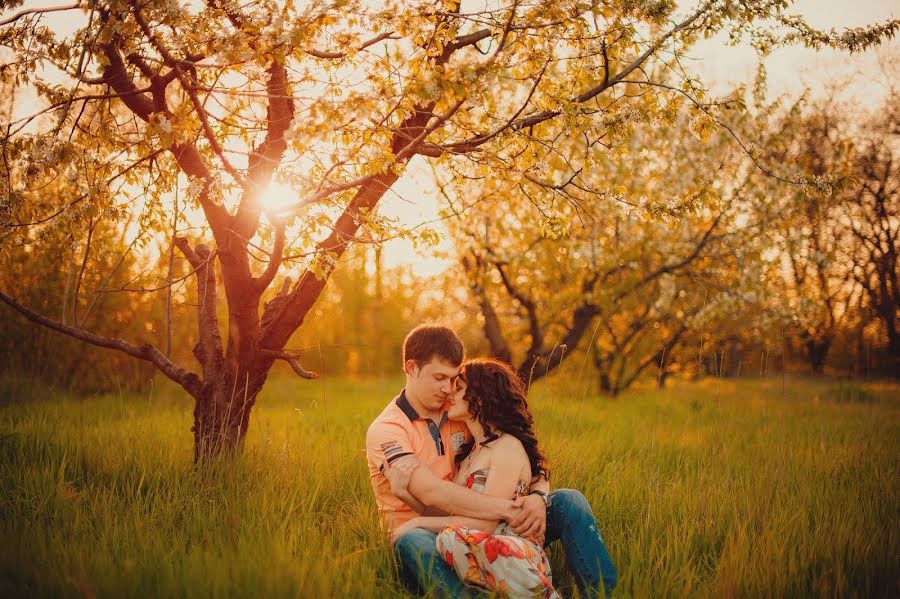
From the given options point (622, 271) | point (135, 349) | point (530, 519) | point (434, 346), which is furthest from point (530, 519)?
point (622, 271)

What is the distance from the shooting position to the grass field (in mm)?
2932

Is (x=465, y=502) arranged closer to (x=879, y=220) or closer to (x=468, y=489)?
(x=468, y=489)

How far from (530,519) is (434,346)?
3.36ft

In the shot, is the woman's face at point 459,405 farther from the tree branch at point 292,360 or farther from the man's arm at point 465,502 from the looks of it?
the tree branch at point 292,360

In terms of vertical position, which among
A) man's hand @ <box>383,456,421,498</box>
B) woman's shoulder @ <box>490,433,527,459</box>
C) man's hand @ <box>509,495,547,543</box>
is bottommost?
man's hand @ <box>509,495,547,543</box>

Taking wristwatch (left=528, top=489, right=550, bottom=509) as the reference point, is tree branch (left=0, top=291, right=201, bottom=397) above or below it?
above

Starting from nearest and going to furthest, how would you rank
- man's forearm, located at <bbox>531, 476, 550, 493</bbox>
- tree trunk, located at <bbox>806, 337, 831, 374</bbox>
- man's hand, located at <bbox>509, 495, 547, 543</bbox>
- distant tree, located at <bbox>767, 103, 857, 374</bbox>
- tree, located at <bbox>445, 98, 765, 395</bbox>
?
man's hand, located at <bbox>509, 495, 547, 543</bbox>, man's forearm, located at <bbox>531, 476, 550, 493</bbox>, tree, located at <bbox>445, 98, 765, 395</bbox>, distant tree, located at <bbox>767, 103, 857, 374</bbox>, tree trunk, located at <bbox>806, 337, 831, 374</bbox>

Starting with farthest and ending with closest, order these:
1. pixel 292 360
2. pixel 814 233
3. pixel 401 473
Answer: pixel 814 233 → pixel 292 360 → pixel 401 473

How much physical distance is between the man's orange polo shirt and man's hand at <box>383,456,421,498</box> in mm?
39

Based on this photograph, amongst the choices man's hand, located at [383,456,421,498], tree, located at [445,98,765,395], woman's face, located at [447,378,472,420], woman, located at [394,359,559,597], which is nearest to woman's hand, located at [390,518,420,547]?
woman, located at [394,359,559,597]

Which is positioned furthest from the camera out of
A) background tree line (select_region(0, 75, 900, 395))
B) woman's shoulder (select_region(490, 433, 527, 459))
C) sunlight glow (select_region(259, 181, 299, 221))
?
background tree line (select_region(0, 75, 900, 395))

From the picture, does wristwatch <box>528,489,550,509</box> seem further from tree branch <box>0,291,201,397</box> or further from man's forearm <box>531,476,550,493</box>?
tree branch <box>0,291,201,397</box>

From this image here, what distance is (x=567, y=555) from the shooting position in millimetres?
3252

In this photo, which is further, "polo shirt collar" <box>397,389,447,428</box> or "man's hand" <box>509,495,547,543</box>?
"polo shirt collar" <box>397,389,447,428</box>
